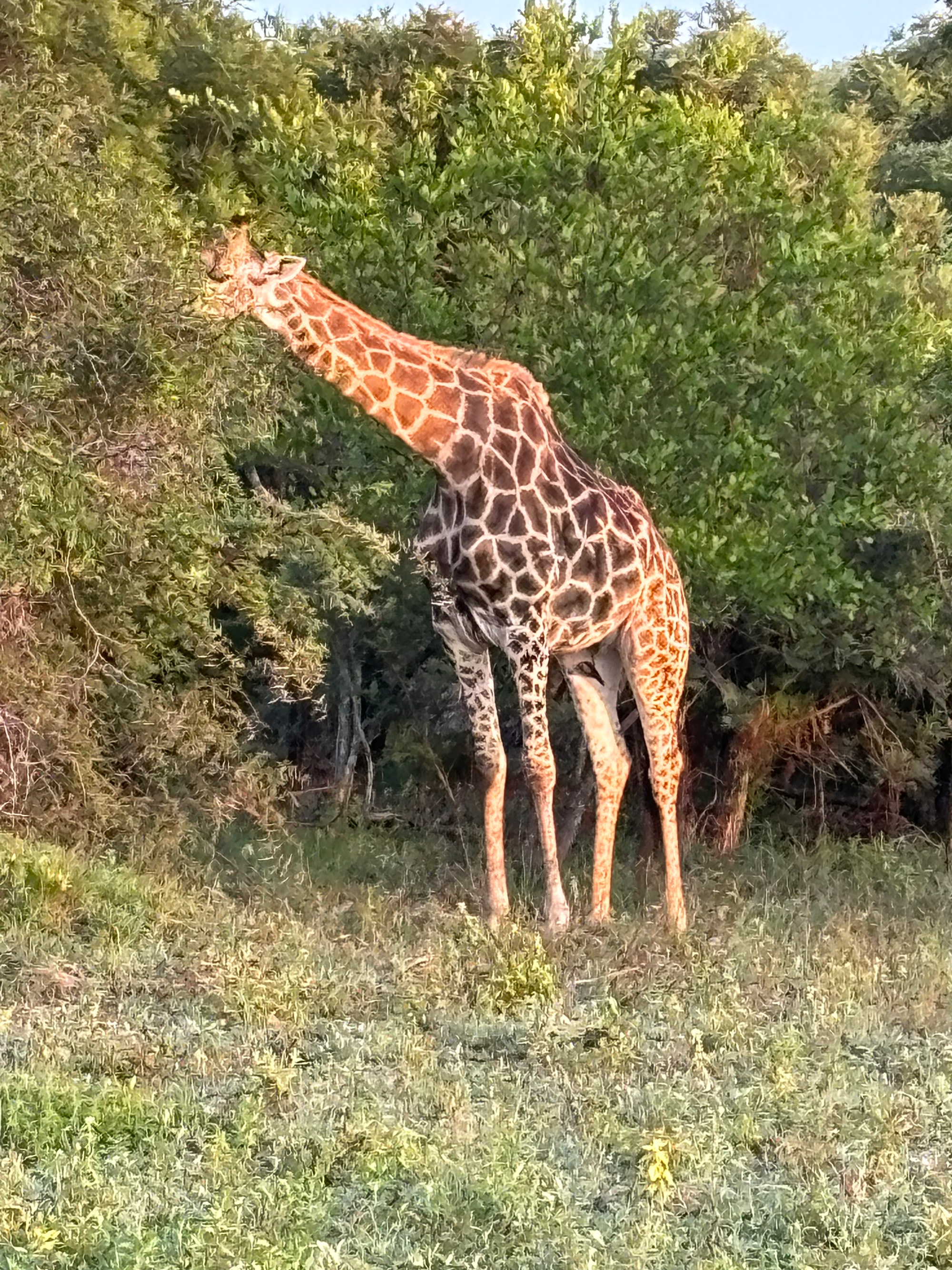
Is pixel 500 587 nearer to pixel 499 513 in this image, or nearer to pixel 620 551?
pixel 499 513

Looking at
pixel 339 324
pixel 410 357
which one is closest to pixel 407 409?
pixel 410 357

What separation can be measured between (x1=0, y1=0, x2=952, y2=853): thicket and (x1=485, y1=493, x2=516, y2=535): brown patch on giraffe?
4.90 ft

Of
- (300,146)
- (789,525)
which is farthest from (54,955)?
(300,146)

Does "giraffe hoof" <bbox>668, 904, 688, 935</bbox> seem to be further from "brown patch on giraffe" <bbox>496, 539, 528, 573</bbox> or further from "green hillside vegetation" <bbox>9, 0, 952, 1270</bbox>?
"brown patch on giraffe" <bbox>496, 539, 528, 573</bbox>

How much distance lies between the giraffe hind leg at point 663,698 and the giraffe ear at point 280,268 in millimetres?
2977

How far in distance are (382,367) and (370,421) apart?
1.81 meters

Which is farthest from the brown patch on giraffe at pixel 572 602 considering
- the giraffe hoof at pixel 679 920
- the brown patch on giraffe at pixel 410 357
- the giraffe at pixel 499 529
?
A: the giraffe hoof at pixel 679 920

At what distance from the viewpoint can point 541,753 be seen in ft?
26.7

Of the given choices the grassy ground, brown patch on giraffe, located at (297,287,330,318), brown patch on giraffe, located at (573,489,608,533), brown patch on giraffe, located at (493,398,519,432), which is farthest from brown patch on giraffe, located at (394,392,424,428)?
the grassy ground

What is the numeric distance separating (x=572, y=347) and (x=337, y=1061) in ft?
17.6

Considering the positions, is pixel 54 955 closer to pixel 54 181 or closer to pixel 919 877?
pixel 54 181

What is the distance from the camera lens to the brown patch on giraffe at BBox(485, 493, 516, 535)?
7.92 m

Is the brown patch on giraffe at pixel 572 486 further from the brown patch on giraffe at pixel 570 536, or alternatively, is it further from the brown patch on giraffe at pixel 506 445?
the brown patch on giraffe at pixel 506 445

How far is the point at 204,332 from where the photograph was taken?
8359mm
